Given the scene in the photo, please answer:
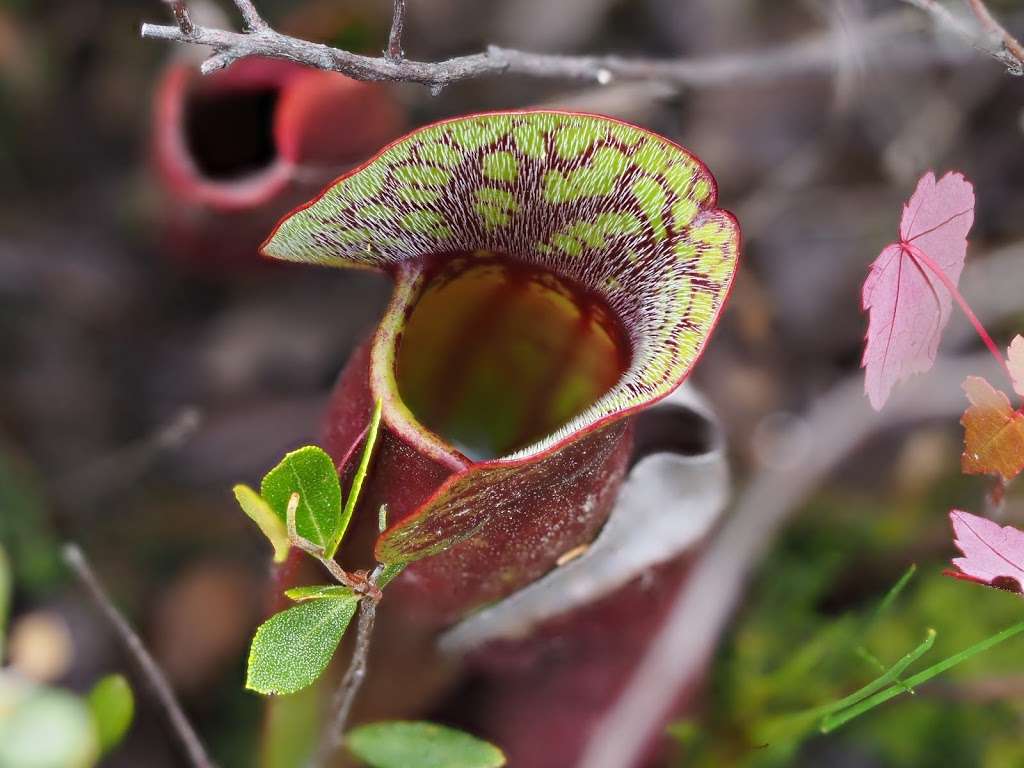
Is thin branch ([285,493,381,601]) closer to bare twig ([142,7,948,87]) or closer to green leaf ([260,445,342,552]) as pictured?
green leaf ([260,445,342,552])

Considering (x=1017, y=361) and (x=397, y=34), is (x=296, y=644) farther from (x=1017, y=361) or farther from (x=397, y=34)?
(x=1017, y=361)

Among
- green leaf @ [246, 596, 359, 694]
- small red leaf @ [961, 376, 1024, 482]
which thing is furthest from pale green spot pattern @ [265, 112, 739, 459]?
small red leaf @ [961, 376, 1024, 482]

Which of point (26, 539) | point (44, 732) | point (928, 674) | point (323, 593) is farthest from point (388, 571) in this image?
point (26, 539)

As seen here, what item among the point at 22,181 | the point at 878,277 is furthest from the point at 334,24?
the point at 878,277

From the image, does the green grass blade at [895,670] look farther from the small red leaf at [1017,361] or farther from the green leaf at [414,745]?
the green leaf at [414,745]

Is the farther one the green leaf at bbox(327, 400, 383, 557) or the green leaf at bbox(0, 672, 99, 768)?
the green leaf at bbox(0, 672, 99, 768)

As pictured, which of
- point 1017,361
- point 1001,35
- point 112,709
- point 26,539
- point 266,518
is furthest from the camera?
point 26,539
